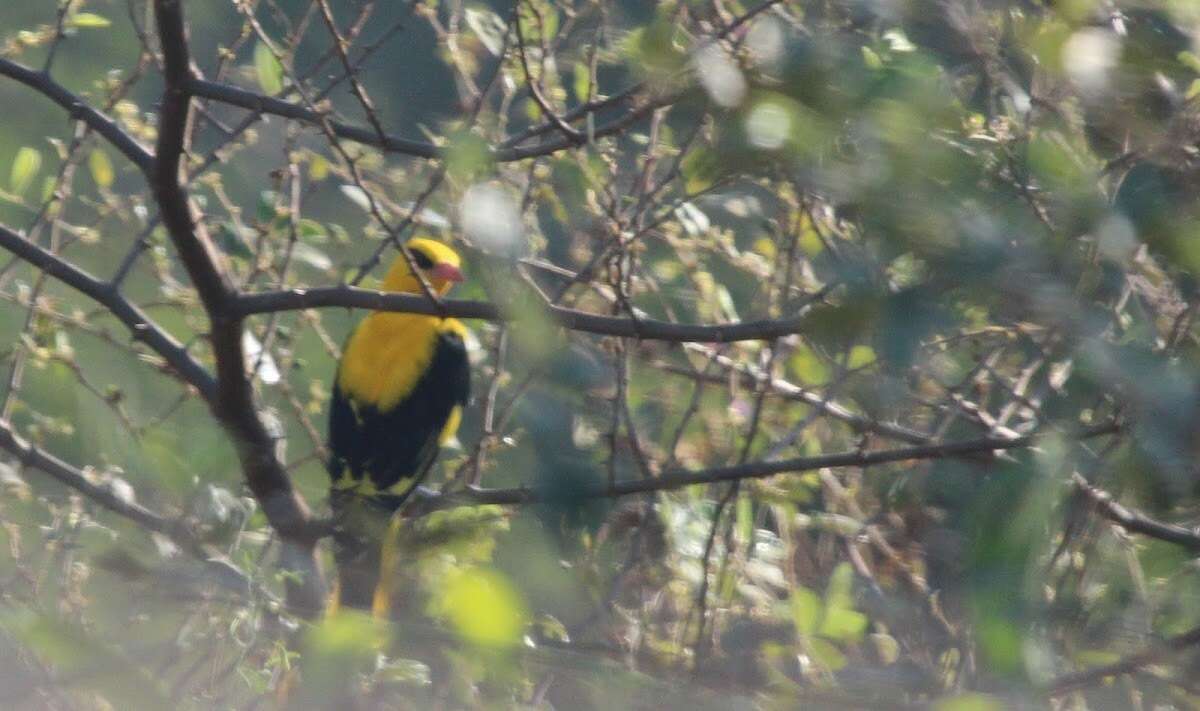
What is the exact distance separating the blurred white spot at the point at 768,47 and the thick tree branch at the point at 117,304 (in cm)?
160

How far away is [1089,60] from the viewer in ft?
2.47

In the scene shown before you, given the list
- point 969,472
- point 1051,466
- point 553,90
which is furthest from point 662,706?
point 553,90

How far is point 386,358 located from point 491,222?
2907mm

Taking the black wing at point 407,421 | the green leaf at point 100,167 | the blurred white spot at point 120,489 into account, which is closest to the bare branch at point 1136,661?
the blurred white spot at point 120,489

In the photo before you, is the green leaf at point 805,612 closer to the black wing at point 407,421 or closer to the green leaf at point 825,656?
the green leaf at point 825,656

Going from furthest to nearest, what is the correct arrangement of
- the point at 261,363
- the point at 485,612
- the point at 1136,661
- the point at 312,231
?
the point at 312,231 → the point at 261,363 → the point at 1136,661 → the point at 485,612

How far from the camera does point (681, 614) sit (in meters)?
2.61

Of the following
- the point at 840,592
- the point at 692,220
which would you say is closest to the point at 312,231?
the point at 692,220

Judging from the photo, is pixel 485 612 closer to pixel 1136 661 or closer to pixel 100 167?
pixel 1136 661

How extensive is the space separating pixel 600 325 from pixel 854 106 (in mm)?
973

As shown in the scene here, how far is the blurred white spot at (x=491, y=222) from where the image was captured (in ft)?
2.51

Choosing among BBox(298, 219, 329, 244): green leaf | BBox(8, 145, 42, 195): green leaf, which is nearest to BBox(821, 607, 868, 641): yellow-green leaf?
BBox(298, 219, 329, 244): green leaf

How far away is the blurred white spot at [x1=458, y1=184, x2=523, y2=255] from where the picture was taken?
76cm

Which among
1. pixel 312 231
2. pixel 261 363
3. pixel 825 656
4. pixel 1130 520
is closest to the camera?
pixel 1130 520
